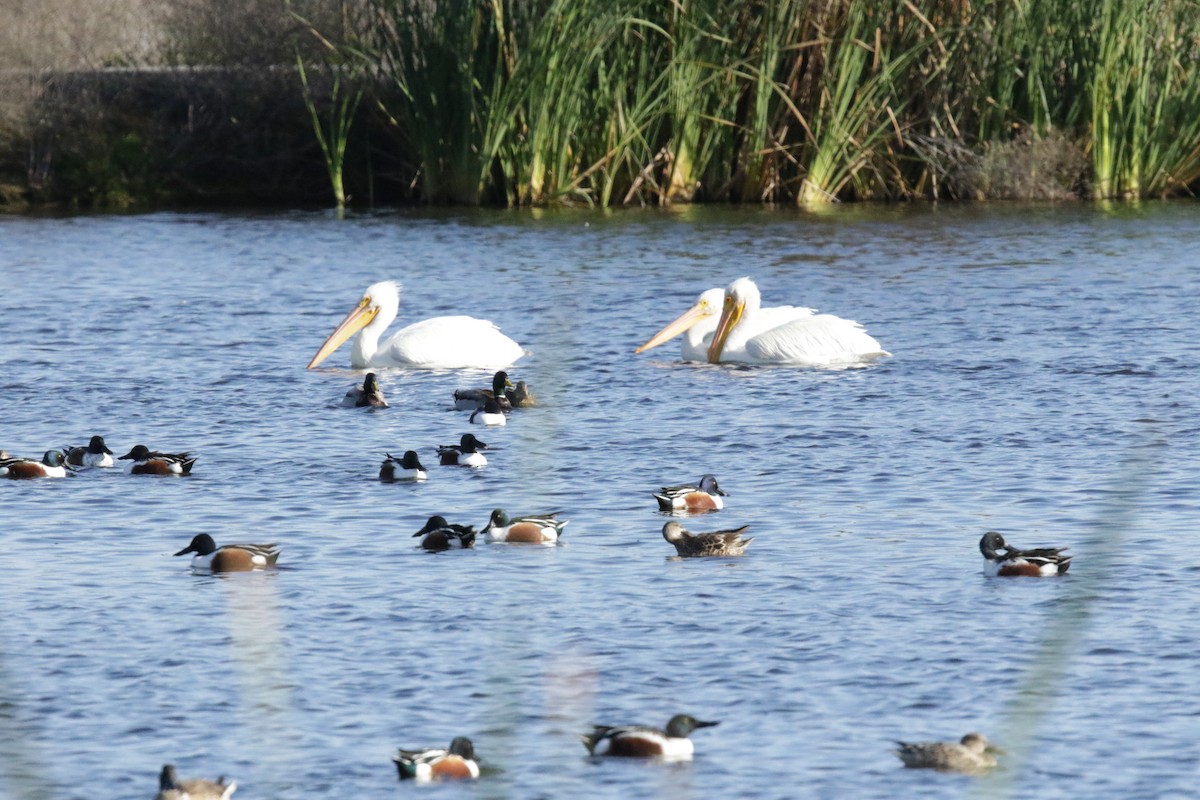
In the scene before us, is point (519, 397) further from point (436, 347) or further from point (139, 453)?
point (139, 453)

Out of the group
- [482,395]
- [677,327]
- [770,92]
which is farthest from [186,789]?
[770,92]

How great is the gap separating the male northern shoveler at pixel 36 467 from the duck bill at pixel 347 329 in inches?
190

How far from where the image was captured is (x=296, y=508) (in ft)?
34.2

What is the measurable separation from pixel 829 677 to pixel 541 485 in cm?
461

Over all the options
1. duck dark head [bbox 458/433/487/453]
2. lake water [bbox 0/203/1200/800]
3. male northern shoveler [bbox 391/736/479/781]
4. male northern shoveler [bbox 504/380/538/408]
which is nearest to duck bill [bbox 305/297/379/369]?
lake water [bbox 0/203/1200/800]

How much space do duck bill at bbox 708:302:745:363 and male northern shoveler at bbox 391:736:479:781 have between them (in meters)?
10.1

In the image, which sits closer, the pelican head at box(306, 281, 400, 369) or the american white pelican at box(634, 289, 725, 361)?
the pelican head at box(306, 281, 400, 369)

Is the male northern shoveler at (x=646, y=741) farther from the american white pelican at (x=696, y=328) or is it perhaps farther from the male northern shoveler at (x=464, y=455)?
the american white pelican at (x=696, y=328)

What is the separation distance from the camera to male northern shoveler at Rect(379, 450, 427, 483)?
10891 mm

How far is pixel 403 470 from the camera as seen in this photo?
11.0 metres

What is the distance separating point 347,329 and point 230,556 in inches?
306

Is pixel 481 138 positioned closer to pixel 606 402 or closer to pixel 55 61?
pixel 55 61

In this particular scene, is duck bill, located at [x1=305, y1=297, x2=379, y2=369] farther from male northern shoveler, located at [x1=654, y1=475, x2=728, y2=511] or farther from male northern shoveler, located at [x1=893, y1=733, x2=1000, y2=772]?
male northern shoveler, located at [x1=893, y1=733, x2=1000, y2=772]

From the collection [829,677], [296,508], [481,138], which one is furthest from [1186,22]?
[829,677]
